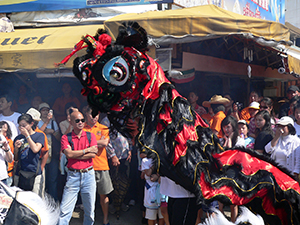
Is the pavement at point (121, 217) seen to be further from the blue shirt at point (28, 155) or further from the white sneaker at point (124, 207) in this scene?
the blue shirt at point (28, 155)

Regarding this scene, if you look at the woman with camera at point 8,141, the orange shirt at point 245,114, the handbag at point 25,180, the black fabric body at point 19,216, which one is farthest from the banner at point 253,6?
the black fabric body at point 19,216

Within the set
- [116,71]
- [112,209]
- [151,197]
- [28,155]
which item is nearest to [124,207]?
[112,209]

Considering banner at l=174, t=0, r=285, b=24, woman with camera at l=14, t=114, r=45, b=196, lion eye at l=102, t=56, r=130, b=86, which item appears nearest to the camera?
lion eye at l=102, t=56, r=130, b=86

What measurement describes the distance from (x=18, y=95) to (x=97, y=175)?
2985 mm

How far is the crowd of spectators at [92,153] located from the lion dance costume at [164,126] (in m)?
1.69

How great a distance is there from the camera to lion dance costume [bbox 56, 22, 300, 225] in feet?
7.15

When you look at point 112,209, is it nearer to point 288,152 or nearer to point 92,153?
point 92,153

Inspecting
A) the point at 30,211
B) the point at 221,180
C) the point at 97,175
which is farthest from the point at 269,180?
the point at 97,175

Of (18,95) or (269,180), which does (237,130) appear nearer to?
(269,180)

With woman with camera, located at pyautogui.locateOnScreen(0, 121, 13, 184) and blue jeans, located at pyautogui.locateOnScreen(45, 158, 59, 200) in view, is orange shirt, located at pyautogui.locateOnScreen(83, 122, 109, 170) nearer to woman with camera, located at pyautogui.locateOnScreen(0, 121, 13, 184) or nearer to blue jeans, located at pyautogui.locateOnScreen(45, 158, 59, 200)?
blue jeans, located at pyautogui.locateOnScreen(45, 158, 59, 200)

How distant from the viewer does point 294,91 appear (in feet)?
20.0

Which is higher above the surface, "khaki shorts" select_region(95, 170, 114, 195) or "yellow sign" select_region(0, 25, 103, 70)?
"yellow sign" select_region(0, 25, 103, 70)

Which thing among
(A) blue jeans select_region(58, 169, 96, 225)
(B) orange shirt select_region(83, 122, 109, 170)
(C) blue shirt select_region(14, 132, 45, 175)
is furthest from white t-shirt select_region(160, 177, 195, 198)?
(C) blue shirt select_region(14, 132, 45, 175)

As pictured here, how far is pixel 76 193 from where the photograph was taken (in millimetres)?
4512
